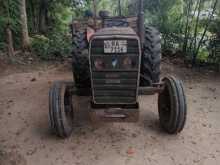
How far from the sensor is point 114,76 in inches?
132

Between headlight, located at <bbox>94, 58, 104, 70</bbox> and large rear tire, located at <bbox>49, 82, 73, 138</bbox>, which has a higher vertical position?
headlight, located at <bbox>94, 58, 104, 70</bbox>

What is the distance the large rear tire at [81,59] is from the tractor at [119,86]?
0.90 feet

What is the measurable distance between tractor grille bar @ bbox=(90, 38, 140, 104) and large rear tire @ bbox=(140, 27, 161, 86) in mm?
605

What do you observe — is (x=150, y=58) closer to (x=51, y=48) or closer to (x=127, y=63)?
(x=127, y=63)

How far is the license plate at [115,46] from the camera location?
3166 mm

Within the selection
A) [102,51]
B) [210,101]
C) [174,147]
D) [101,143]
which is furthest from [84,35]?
[210,101]

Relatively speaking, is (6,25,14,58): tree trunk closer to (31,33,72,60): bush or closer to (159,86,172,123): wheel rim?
(31,33,72,60): bush

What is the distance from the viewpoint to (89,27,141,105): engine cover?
125 inches

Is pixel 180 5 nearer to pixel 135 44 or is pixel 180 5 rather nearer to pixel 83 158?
pixel 135 44

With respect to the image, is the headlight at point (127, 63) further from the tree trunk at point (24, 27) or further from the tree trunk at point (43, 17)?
the tree trunk at point (43, 17)

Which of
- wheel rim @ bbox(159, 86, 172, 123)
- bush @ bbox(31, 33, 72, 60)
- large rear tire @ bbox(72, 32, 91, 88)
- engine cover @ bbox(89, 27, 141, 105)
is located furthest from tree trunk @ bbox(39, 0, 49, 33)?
engine cover @ bbox(89, 27, 141, 105)

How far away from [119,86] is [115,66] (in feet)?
0.84

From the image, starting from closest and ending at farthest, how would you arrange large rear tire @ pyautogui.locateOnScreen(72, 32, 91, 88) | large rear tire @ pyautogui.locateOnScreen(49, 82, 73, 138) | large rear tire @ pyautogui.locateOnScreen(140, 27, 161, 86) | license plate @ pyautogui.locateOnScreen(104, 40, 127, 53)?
license plate @ pyautogui.locateOnScreen(104, 40, 127, 53)
large rear tire @ pyautogui.locateOnScreen(49, 82, 73, 138)
large rear tire @ pyautogui.locateOnScreen(140, 27, 161, 86)
large rear tire @ pyautogui.locateOnScreen(72, 32, 91, 88)

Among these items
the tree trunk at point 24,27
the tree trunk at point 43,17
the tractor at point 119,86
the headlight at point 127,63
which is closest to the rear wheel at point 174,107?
the tractor at point 119,86
